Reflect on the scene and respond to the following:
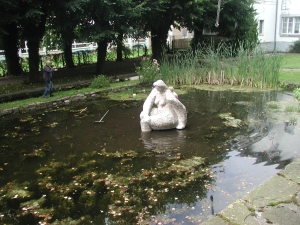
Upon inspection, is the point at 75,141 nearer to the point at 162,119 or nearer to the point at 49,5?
the point at 162,119

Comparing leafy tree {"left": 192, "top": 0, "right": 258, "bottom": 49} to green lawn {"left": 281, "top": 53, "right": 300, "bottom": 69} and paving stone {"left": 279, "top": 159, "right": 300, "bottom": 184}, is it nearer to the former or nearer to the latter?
green lawn {"left": 281, "top": 53, "right": 300, "bottom": 69}

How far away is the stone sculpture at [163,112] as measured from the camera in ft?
27.2

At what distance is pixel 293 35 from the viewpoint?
1143 inches

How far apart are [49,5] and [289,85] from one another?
429 inches

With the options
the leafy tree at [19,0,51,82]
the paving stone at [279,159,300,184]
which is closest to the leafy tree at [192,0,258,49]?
the leafy tree at [19,0,51,82]

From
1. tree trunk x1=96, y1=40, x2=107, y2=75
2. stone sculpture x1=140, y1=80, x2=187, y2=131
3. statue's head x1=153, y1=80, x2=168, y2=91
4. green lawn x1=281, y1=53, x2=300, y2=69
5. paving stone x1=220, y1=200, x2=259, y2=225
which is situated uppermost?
tree trunk x1=96, y1=40, x2=107, y2=75

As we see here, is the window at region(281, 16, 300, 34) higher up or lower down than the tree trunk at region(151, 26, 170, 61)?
higher up

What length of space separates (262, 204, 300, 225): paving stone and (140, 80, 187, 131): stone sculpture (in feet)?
13.9

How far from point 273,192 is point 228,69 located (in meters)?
9.48

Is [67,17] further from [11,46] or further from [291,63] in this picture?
[291,63]

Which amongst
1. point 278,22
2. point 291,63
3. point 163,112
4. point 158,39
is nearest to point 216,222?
point 163,112

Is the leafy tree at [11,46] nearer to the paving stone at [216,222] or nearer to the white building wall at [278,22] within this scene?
the paving stone at [216,222]

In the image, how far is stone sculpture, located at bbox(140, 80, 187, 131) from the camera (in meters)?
8.30

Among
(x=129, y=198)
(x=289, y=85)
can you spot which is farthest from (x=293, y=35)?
(x=129, y=198)
